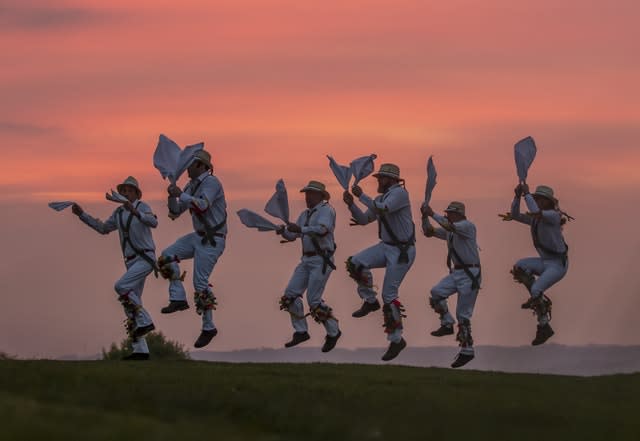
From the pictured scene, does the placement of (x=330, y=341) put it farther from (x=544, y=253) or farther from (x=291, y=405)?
(x=291, y=405)

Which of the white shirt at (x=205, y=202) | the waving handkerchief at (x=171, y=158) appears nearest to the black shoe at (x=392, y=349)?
the white shirt at (x=205, y=202)

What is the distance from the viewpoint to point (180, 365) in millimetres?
28984

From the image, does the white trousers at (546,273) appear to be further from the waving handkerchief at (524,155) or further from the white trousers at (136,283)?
the white trousers at (136,283)

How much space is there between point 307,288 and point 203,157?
3664 mm

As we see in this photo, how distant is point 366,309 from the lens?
32844 mm

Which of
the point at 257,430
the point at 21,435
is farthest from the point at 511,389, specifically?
the point at 21,435

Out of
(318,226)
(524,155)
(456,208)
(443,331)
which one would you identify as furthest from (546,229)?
(318,226)

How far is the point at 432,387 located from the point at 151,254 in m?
7.04

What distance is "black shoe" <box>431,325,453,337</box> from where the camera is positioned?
33.5 meters

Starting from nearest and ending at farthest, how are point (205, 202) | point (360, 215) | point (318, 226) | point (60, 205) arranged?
point (205, 202) < point (60, 205) < point (318, 226) < point (360, 215)

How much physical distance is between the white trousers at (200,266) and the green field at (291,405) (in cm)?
233

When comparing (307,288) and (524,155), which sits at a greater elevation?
(524,155)

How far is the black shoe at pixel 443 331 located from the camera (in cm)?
3350

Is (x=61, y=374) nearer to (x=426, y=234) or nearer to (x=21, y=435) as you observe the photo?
(x=21, y=435)
